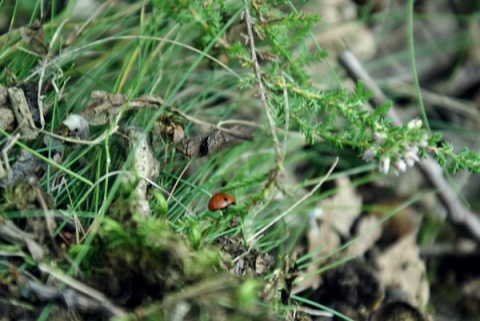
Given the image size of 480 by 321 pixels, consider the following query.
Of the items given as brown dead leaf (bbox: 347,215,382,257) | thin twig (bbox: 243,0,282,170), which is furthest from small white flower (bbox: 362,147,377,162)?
brown dead leaf (bbox: 347,215,382,257)

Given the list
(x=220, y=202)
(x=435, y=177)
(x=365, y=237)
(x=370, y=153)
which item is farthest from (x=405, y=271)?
(x=220, y=202)

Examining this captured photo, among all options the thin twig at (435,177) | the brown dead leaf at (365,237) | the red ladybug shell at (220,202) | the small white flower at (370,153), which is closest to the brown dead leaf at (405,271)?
the brown dead leaf at (365,237)

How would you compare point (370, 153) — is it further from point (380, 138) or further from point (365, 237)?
Result: point (365, 237)

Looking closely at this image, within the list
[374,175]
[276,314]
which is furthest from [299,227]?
[276,314]

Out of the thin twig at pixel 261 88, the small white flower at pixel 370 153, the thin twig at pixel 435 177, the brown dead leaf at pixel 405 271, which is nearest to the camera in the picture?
the thin twig at pixel 261 88

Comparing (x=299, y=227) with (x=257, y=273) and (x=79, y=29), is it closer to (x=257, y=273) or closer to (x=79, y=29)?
(x=257, y=273)

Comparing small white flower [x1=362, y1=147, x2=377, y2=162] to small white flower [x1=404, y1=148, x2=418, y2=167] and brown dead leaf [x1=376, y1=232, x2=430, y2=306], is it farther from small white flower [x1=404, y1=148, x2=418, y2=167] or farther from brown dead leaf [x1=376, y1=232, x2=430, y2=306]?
brown dead leaf [x1=376, y1=232, x2=430, y2=306]

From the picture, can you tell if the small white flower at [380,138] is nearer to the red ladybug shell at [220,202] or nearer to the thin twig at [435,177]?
the red ladybug shell at [220,202]
